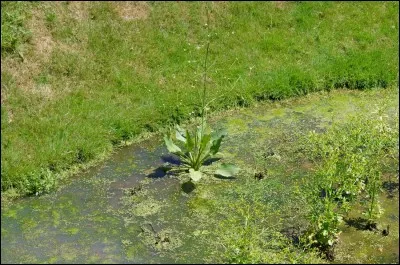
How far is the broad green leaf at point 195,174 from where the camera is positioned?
30.4 feet

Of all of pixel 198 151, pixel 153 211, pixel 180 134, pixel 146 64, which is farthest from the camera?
pixel 146 64

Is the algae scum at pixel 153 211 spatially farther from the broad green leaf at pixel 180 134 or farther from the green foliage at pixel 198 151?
the broad green leaf at pixel 180 134

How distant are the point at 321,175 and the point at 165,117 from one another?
142 inches

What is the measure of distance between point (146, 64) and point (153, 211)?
428 cm

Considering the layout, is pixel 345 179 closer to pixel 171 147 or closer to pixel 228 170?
pixel 228 170

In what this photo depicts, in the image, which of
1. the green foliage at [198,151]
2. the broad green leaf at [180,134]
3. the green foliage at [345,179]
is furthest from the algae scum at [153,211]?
the broad green leaf at [180,134]

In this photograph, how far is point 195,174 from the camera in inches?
367

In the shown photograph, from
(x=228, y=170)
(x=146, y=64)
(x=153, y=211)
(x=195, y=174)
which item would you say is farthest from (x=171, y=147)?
(x=146, y=64)

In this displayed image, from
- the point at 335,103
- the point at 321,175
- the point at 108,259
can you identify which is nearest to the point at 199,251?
the point at 108,259

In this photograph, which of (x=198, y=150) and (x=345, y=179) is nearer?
(x=345, y=179)

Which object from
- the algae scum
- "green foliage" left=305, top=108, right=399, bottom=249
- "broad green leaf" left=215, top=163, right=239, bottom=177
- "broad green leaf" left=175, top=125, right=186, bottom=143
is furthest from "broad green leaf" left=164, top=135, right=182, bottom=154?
"green foliage" left=305, top=108, right=399, bottom=249

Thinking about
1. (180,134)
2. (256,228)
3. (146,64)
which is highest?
(146,64)

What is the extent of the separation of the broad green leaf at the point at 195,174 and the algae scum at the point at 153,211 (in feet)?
0.45

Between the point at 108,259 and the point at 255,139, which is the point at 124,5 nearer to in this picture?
the point at 255,139
